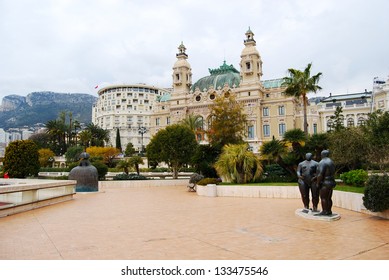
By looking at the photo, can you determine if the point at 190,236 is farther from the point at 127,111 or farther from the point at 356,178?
the point at 127,111

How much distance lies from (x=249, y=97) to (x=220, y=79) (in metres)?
12.4

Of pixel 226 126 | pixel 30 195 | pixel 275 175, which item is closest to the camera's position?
pixel 30 195

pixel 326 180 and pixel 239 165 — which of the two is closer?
pixel 326 180

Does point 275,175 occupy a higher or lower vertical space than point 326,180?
lower

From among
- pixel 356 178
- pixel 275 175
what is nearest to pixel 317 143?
pixel 275 175

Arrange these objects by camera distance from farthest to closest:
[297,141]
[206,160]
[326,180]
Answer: [206,160] → [297,141] → [326,180]

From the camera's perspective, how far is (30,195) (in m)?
13.4

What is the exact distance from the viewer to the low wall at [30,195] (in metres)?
11.7

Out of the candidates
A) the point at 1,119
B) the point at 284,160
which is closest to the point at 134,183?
the point at 284,160

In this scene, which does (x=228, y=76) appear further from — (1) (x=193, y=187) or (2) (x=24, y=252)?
(2) (x=24, y=252)

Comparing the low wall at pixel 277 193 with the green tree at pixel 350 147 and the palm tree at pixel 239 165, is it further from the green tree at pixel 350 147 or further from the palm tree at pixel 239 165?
the green tree at pixel 350 147

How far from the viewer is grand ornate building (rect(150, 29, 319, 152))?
63219mm

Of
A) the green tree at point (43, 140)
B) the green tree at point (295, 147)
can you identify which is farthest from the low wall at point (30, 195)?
the green tree at point (43, 140)

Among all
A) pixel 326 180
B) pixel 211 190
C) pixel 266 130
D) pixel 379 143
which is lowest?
pixel 211 190
